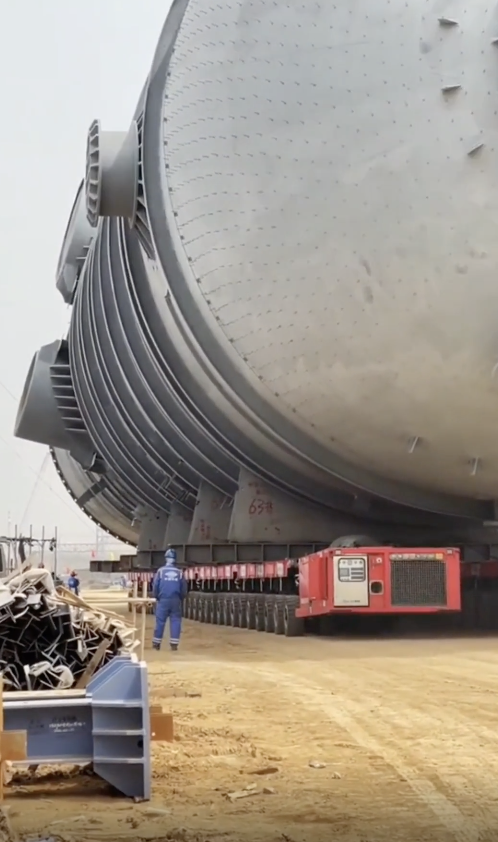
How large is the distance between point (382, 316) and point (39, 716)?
729 centimetres

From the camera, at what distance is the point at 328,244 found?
1119 centimetres

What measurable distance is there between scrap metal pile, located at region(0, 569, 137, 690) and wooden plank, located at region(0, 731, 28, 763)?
2.90 ft

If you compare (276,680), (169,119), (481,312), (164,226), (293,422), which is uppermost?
(169,119)

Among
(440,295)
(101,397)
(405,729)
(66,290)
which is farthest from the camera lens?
(66,290)

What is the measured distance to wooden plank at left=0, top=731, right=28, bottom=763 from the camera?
4.51 m

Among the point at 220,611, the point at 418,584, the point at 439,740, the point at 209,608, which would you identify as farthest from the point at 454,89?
the point at 209,608

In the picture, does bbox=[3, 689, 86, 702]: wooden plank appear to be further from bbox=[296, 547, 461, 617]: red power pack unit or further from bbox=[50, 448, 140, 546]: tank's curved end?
bbox=[50, 448, 140, 546]: tank's curved end

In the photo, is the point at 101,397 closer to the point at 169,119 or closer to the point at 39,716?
the point at 169,119

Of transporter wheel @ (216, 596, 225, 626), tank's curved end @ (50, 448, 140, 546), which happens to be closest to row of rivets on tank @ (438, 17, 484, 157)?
transporter wheel @ (216, 596, 225, 626)

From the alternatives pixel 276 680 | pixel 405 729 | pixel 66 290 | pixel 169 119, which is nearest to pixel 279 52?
pixel 169 119

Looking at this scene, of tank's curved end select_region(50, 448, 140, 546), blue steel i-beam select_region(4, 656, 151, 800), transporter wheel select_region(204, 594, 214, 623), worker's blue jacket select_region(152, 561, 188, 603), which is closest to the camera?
blue steel i-beam select_region(4, 656, 151, 800)

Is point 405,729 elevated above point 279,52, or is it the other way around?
point 279,52

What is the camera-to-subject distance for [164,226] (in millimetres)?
13375

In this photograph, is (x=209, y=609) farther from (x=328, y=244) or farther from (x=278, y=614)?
(x=328, y=244)
